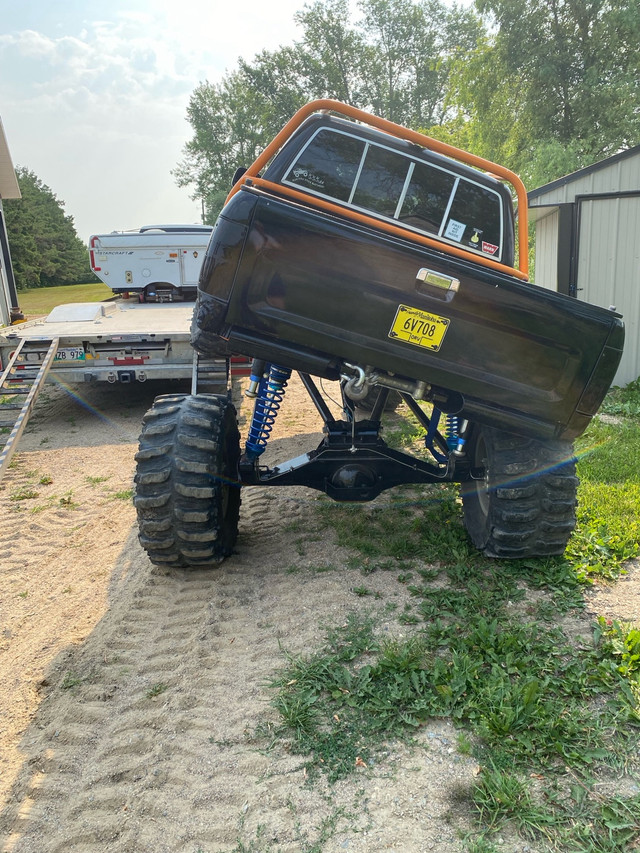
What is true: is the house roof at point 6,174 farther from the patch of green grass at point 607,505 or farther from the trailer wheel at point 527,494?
the trailer wheel at point 527,494

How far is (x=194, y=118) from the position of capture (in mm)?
47719

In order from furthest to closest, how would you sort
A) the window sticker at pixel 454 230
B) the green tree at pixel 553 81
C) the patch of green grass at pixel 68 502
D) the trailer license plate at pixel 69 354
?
1. the green tree at pixel 553 81
2. the trailer license plate at pixel 69 354
3. the patch of green grass at pixel 68 502
4. the window sticker at pixel 454 230

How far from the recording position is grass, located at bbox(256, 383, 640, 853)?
7.39 feet

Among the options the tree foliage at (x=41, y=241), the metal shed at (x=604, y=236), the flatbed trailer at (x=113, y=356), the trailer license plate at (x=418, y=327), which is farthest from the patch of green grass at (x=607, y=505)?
the tree foliage at (x=41, y=241)

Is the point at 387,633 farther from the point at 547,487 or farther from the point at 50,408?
the point at 50,408

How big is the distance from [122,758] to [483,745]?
1421 millimetres

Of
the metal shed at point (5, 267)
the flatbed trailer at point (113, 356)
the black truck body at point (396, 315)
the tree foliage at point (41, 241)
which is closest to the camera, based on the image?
the black truck body at point (396, 315)

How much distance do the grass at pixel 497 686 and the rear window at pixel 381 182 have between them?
2017 mm

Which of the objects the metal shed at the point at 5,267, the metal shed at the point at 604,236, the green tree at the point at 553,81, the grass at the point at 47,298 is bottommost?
the grass at the point at 47,298

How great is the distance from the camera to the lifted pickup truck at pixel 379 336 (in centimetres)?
→ 296

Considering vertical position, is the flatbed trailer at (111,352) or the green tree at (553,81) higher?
the green tree at (553,81)

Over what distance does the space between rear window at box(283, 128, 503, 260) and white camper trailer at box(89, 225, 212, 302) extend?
28.2ft

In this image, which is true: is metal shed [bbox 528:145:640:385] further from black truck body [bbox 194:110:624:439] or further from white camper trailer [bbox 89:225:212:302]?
black truck body [bbox 194:110:624:439]

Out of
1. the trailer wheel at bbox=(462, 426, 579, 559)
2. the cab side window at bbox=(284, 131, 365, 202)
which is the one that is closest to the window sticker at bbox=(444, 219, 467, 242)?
the cab side window at bbox=(284, 131, 365, 202)
